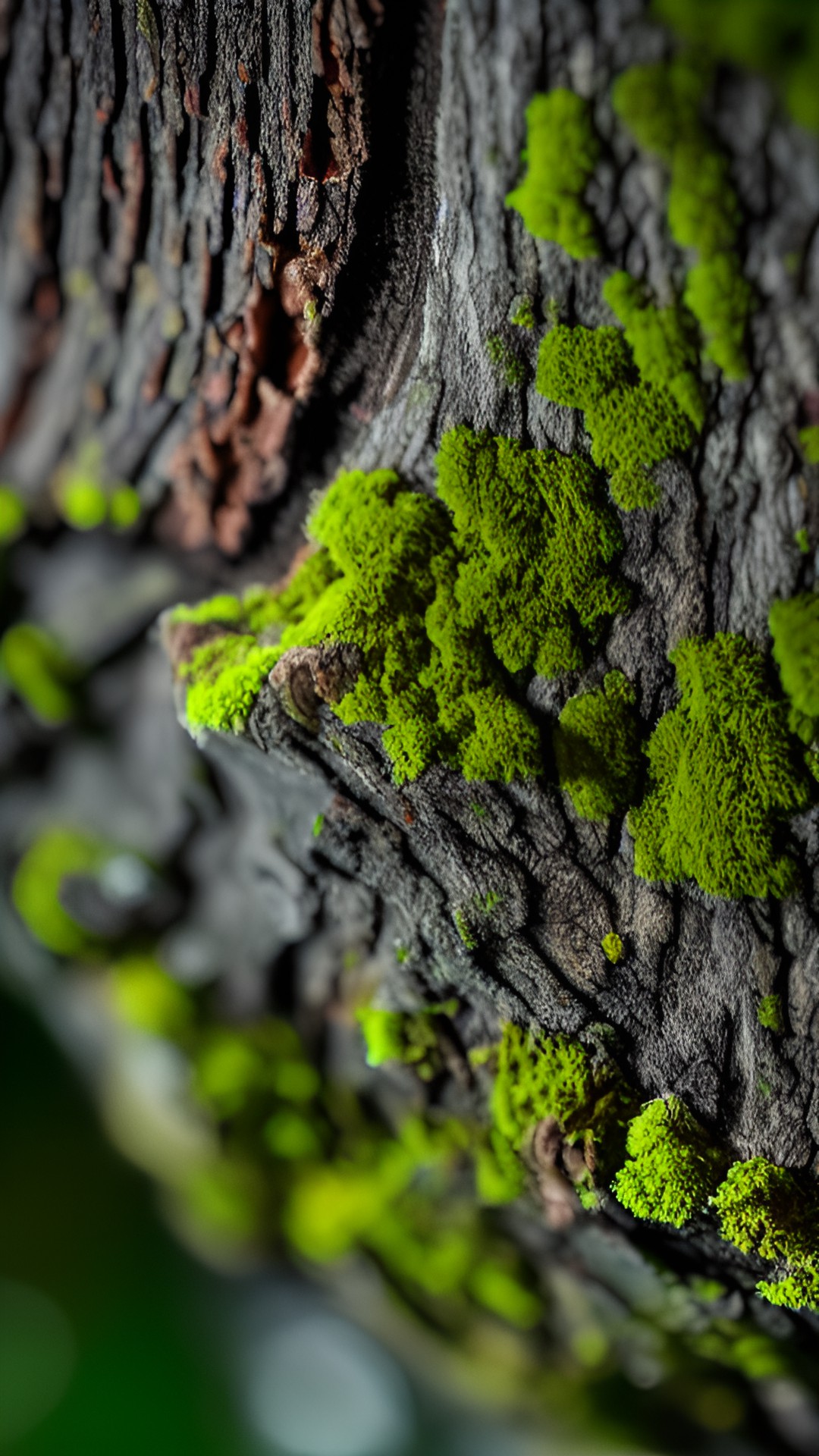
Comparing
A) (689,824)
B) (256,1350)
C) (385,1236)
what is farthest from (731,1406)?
(689,824)

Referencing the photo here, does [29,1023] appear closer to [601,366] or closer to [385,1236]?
[385,1236]

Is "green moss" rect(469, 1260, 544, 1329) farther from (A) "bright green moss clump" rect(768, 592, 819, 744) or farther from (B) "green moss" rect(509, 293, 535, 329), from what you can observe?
(B) "green moss" rect(509, 293, 535, 329)

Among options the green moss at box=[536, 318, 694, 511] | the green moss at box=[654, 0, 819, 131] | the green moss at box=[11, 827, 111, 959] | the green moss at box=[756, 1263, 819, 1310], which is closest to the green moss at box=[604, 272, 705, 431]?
the green moss at box=[536, 318, 694, 511]

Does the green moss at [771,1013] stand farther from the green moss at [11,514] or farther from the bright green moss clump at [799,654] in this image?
the green moss at [11,514]

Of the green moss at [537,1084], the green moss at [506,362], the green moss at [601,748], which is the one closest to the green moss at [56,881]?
the green moss at [537,1084]

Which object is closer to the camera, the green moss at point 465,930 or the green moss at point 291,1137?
the green moss at point 465,930
